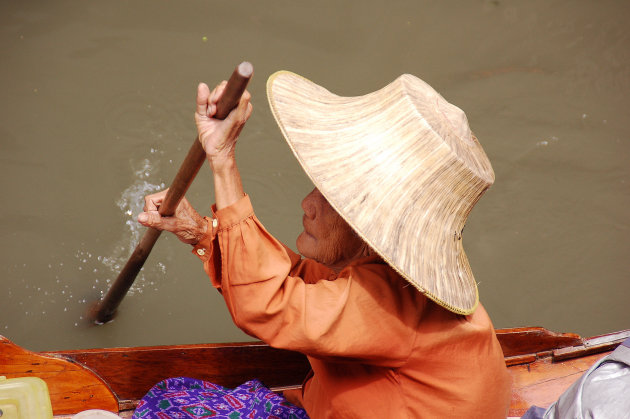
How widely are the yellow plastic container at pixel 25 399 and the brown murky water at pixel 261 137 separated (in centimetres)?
157

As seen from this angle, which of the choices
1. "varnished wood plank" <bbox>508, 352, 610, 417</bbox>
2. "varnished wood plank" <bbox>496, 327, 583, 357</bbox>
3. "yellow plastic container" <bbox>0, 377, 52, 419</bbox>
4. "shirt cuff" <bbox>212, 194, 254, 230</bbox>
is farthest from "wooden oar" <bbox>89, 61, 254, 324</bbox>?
"varnished wood plank" <bbox>508, 352, 610, 417</bbox>

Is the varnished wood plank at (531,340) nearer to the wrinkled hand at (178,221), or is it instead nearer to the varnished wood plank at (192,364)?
the varnished wood plank at (192,364)

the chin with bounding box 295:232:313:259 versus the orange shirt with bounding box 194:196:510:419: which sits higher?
the chin with bounding box 295:232:313:259

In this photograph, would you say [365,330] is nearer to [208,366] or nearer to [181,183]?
[181,183]

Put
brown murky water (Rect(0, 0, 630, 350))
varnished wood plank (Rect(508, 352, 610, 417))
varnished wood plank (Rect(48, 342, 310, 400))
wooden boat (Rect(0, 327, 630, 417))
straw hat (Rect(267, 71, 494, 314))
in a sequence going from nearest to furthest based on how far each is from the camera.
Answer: straw hat (Rect(267, 71, 494, 314))
wooden boat (Rect(0, 327, 630, 417))
varnished wood plank (Rect(48, 342, 310, 400))
varnished wood plank (Rect(508, 352, 610, 417))
brown murky water (Rect(0, 0, 630, 350))

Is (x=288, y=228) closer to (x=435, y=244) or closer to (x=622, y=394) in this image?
(x=435, y=244)

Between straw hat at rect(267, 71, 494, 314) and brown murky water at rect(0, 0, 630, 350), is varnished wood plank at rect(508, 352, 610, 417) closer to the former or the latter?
brown murky water at rect(0, 0, 630, 350)

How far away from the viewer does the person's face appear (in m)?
1.85

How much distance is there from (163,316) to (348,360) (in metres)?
2.19

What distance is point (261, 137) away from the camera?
4148mm

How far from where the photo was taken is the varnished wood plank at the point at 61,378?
85.4 inches

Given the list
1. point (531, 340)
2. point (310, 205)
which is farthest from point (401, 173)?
point (531, 340)

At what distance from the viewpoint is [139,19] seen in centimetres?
431

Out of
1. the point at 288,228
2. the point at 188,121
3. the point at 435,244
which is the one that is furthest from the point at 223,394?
the point at 188,121
